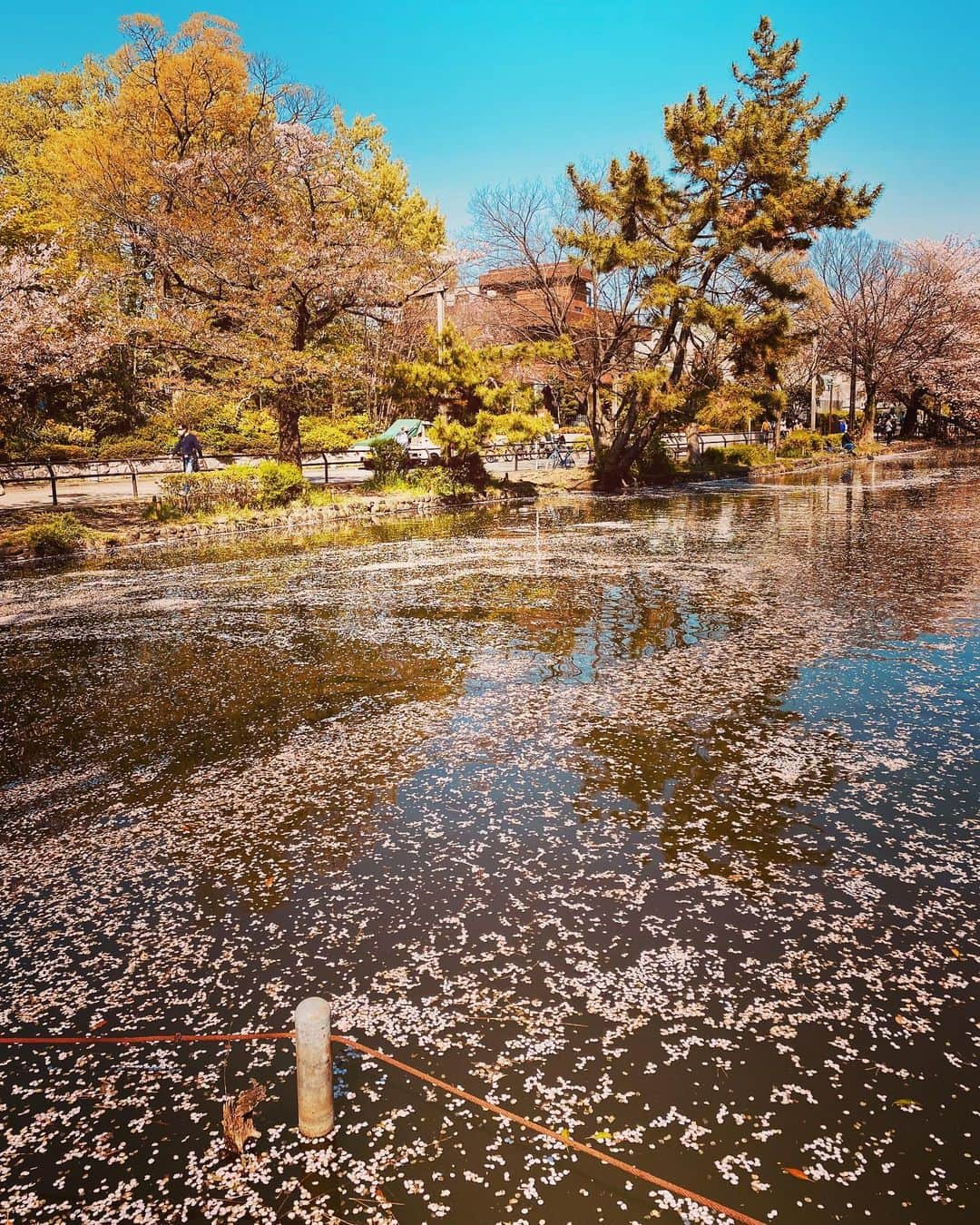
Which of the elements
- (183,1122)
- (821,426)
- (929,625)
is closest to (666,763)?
(183,1122)

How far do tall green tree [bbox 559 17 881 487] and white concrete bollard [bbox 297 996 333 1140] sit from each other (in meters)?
21.8

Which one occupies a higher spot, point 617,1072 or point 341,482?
point 341,482

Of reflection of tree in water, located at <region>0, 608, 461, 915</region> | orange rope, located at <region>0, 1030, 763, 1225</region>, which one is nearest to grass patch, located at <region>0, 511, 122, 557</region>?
reflection of tree in water, located at <region>0, 608, 461, 915</region>

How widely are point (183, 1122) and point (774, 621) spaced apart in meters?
7.09

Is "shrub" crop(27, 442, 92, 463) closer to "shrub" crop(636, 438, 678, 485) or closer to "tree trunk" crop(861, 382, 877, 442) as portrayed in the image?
"shrub" crop(636, 438, 678, 485)

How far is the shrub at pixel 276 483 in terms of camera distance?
19.2 metres

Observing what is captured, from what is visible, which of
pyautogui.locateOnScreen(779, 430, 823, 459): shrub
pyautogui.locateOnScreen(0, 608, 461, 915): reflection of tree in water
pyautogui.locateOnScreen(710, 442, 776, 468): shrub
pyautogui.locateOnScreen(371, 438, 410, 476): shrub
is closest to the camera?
pyautogui.locateOnScreen(0, 608, 461, 915): reflection of tree in water

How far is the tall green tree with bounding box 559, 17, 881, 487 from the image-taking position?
21.8 meters

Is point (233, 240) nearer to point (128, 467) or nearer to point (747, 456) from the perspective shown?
point (128, 467)

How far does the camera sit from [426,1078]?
100 inches

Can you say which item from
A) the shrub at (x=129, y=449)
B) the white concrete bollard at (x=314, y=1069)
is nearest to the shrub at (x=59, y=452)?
the shrub at (x=129, y=449)

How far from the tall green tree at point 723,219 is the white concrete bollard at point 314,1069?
2176cm

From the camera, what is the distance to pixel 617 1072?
8.33 ft

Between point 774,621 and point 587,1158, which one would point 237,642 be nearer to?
point 774,621
